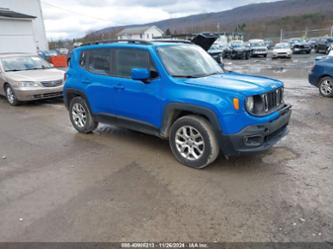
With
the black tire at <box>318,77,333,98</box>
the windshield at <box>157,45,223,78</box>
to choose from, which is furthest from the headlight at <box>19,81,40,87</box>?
the black tire at <box>318,77,333,98</box>

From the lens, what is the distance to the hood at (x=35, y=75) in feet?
28.9

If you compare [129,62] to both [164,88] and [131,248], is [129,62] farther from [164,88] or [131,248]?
[131,248]

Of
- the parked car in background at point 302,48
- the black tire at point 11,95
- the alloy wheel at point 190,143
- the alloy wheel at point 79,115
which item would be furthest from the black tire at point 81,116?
the parked car in background at point 302,48

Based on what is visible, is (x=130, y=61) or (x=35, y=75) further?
(x=35, y=75)

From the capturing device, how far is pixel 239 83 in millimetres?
4160

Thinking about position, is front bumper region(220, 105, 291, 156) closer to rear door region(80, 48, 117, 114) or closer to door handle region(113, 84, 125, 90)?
door handle region(113, 84, 125, 90)

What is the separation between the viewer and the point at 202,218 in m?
3.11

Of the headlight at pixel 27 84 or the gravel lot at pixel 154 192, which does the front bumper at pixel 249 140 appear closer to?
the gravel lot at pixel 154 192

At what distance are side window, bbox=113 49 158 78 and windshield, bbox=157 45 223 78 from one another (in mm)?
231

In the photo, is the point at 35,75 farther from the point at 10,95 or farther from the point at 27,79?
the point at 10,95

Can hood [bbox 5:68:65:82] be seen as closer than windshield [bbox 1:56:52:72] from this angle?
Yes

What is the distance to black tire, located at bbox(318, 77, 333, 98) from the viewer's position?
29.8 ft

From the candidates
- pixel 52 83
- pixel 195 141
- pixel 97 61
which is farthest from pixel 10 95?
pixel 195 141

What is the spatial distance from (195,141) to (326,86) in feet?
23.0
